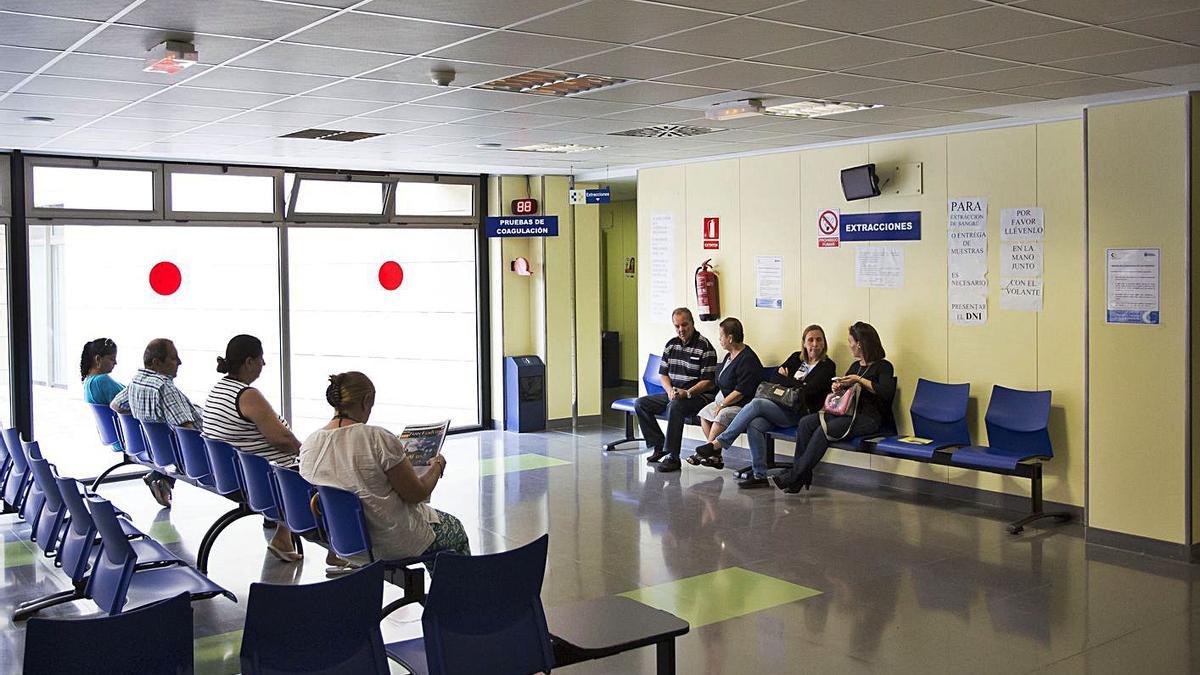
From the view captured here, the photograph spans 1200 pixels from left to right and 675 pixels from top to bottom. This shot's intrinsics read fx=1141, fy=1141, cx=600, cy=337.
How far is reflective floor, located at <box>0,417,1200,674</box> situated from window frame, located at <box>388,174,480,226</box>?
3.37 m

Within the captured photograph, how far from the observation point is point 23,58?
5.14 metres

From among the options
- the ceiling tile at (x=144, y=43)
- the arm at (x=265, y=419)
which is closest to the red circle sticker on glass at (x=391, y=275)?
the arm at (x=265, y=419)

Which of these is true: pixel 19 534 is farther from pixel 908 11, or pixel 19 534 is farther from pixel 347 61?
pixel 908 11

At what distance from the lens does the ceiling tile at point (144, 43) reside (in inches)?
183

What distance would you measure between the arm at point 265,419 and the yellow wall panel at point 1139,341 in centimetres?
477

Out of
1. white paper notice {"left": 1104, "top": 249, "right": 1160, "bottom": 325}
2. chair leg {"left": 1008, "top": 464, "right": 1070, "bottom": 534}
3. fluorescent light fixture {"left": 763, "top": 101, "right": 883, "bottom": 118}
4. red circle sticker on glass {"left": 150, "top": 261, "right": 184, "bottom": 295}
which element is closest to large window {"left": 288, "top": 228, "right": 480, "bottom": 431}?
red circle sticker on glass {"left": 150, "top": 261, "right": 184, "bottom": 295}

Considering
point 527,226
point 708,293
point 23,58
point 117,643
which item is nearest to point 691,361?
point 708,293

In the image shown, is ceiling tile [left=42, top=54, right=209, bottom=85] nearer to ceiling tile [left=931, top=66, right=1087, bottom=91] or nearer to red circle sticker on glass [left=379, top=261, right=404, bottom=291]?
ceiling tile [left=931, top=66, right=1087, bottom=91]

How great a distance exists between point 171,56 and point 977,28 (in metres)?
3.39

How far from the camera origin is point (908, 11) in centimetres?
445

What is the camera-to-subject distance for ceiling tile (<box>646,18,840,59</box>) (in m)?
4.71

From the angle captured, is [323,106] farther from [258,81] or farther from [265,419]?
[265,419]

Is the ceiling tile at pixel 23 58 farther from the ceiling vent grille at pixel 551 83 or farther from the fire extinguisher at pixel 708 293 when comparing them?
the fire extinguisher at pixel 708 293

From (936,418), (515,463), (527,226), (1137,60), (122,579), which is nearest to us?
(122,579)
